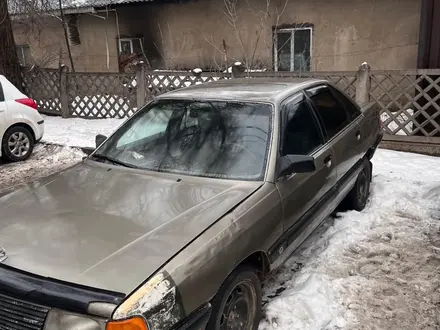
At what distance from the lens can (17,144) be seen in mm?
7641

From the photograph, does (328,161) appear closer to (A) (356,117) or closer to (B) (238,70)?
(A) (356,117)

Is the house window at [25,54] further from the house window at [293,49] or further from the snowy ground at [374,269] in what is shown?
the snowy ground at [374,269]

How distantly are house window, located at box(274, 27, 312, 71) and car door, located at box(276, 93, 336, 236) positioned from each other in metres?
7.70

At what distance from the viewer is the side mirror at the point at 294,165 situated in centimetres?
299

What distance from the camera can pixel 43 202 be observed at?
9.16 ft

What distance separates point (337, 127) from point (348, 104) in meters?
0.62

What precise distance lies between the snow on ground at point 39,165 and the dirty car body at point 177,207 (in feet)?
11.9

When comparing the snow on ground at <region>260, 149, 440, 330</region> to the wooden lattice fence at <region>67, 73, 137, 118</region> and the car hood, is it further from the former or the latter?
the wooden lattice fence at <region>67, 73, 137, 118</region>

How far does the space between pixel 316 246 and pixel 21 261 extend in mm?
2763

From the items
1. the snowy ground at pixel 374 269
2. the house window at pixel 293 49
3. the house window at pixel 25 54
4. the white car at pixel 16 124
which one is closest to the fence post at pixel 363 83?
the snowy ground at pixel 374 269

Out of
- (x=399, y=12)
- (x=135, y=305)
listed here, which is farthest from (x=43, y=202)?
(x=399, y=12)

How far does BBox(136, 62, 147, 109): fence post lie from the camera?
931 centimetres

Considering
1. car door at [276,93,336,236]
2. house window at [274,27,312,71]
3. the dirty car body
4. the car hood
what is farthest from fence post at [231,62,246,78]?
the car hood

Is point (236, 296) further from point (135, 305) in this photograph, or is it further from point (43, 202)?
point (43, 202)
